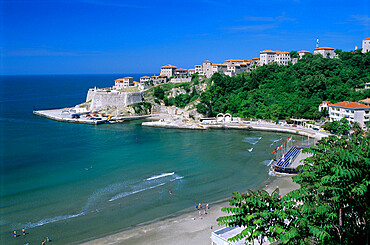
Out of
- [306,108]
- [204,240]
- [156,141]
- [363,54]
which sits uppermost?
[363,54]

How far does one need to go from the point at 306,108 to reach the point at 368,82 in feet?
46.7

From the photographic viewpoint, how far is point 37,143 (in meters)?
41.4

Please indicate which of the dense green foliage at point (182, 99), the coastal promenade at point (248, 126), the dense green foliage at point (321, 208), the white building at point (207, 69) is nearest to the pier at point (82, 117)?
the dense green foliage at point (182, 99)

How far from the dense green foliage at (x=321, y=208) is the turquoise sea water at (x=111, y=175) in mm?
11878

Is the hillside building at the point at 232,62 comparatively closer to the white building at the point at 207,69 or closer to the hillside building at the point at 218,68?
the hillside building at the point at 218,68

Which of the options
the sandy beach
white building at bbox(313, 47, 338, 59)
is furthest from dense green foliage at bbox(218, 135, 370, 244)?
white building at bbox(313, 47, 338, 59)

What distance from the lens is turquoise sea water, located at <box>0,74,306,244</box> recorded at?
20.0 metres

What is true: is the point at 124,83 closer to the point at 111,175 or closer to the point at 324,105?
the point at 324,105

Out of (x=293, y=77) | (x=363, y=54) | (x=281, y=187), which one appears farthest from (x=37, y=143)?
(x=363, y=54)

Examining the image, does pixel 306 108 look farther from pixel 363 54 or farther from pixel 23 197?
pixel 23 197

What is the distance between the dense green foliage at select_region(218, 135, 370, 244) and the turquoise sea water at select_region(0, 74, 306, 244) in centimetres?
1188

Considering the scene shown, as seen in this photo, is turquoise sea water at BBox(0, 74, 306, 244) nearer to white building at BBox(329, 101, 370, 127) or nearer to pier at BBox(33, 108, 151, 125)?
pier at BBox(33, 108, 151, 125)

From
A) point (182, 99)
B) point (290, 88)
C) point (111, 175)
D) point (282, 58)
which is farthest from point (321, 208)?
point (282, 58)

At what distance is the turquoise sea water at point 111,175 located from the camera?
2005 centimetres
